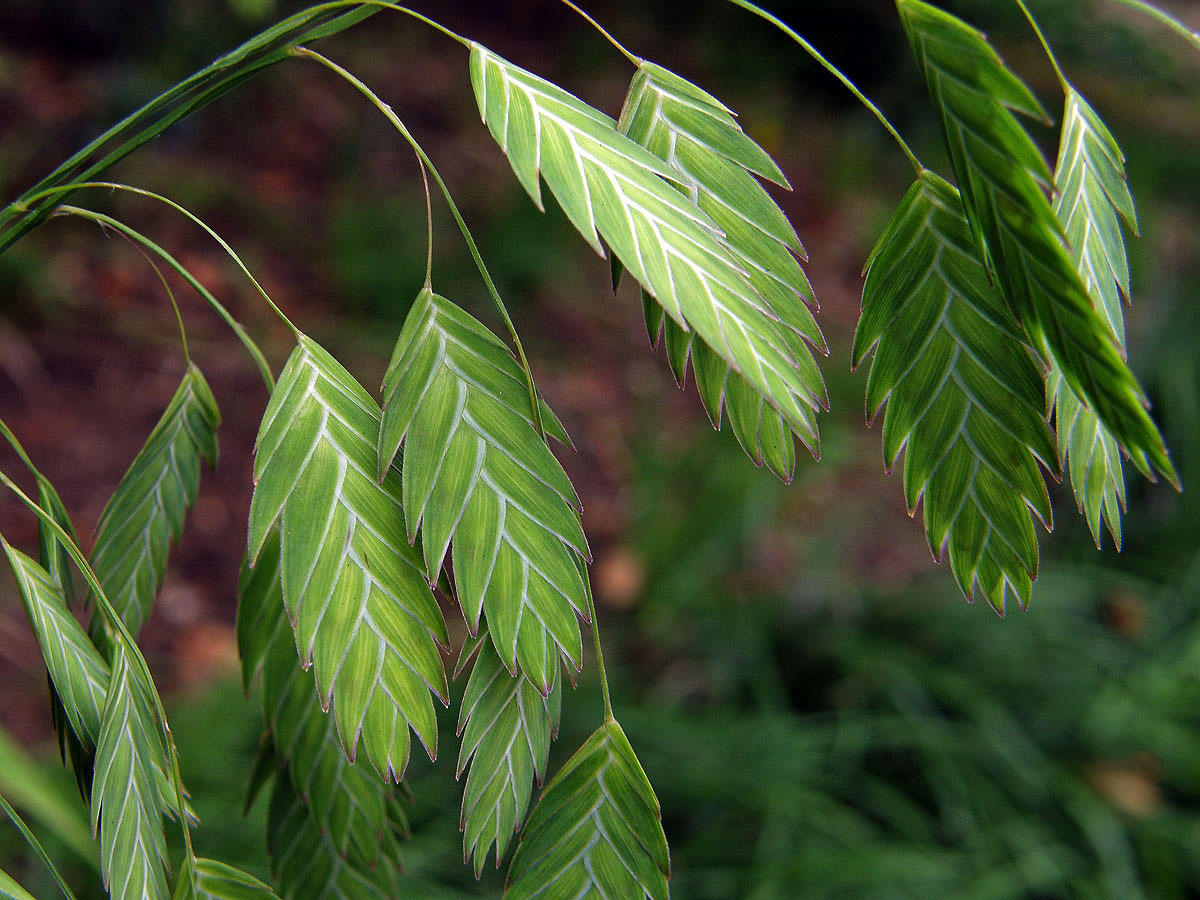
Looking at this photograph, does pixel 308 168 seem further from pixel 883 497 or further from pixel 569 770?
pixel 569 770

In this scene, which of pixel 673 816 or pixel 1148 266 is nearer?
pixel 673 816

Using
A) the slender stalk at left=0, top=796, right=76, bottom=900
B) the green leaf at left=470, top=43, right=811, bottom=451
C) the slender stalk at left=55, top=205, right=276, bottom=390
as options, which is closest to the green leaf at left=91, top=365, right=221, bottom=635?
the slender stalk at left=55, top=205, right=276, bottom=390

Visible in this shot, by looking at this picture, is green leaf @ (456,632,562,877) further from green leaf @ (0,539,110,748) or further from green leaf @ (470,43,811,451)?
green leaf @ (0,539,110,748)

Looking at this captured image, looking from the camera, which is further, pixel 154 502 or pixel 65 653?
pixel 154 502

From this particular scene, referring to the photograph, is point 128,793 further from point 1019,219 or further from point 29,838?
point 1019,219

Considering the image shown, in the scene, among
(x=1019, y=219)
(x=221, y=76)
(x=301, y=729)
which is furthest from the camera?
(x=301, y=729)

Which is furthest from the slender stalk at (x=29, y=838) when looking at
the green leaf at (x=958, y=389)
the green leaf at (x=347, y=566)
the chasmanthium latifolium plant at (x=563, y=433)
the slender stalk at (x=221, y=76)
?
the green leaf at (x=958, y=389)

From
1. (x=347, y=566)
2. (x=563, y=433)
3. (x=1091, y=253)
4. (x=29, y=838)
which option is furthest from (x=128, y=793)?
(x=1091, y=253)

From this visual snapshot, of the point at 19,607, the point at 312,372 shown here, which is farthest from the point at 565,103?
the point at 19,607
